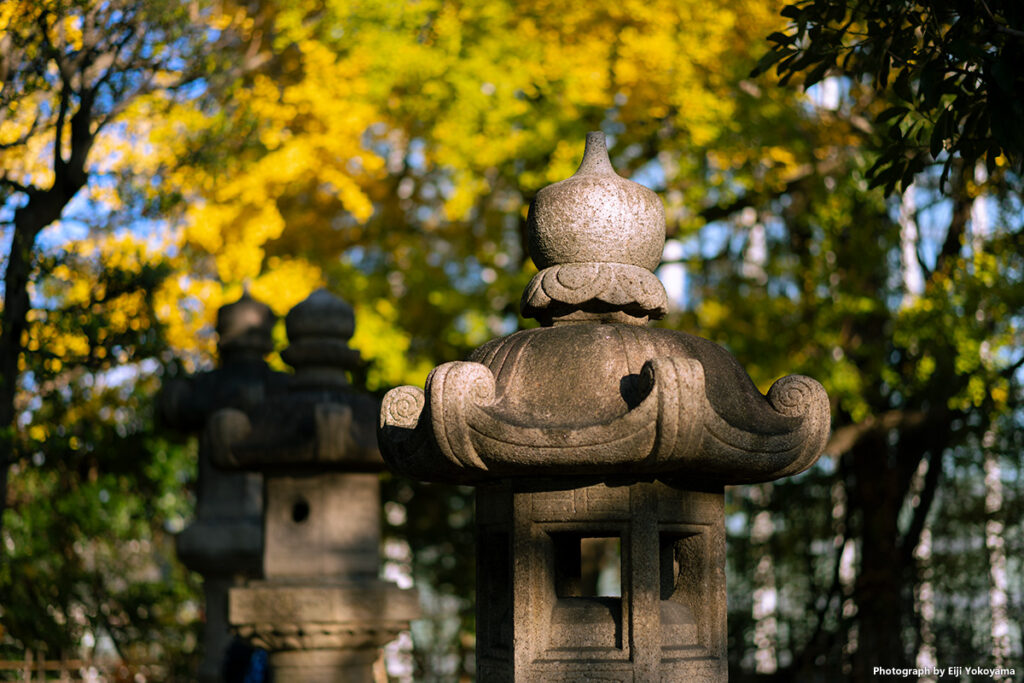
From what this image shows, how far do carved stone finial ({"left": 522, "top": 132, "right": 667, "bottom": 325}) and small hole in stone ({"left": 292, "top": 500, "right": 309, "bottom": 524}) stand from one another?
303 cm

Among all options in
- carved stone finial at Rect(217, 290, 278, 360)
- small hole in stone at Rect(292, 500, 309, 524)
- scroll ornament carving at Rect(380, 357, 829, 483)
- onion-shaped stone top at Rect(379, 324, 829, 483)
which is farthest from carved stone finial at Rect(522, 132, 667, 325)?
carved stone finial at Rect(217, 290, 278, 360)

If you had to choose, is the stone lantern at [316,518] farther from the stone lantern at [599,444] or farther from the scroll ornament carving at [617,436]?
the scroll ornament carving at [617,436]

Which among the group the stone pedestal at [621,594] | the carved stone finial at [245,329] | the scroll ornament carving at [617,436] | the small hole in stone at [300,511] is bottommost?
the stone pedestal at [621,594]

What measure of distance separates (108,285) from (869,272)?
680 centimetres

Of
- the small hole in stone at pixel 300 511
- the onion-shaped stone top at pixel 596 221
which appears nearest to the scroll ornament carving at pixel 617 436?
the onion-shaped stone top at pixel 596 221

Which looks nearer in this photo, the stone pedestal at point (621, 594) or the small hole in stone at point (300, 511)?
the stone pedestal at point (621, 594)

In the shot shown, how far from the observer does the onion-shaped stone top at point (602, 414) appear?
3.78 metres

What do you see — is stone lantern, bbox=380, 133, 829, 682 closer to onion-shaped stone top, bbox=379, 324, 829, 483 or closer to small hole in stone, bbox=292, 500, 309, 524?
onion-shaped stone top, bbox=379, 324, 829, 483

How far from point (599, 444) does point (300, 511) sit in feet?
12.1

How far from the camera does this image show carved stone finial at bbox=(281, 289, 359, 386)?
7168 mm

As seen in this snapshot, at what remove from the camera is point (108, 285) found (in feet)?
26.3

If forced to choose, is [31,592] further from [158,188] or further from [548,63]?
[548,63]

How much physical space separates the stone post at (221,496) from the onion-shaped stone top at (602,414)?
4339 millimetres

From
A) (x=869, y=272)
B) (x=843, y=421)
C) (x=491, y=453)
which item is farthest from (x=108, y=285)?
(x=843, y=421)
